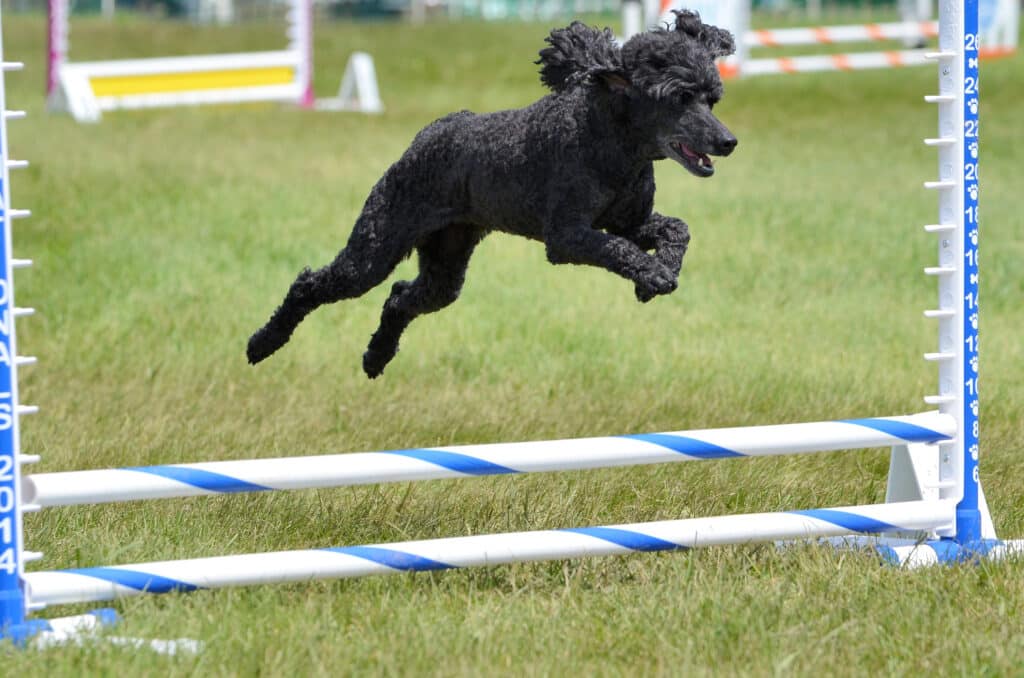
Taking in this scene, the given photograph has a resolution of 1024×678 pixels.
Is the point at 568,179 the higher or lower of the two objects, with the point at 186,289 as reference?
higher

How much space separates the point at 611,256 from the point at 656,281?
0.44 ft

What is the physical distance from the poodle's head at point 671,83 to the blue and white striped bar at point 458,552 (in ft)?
2.86

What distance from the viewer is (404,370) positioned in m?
6.80

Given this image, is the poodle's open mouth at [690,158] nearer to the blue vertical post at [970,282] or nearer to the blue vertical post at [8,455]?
the blue vertical post at [970,282]

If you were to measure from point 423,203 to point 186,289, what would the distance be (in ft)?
14.0

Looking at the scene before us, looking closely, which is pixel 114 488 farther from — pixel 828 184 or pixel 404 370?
pixel 828 184

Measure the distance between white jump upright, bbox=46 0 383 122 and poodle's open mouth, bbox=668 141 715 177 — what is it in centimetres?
1119

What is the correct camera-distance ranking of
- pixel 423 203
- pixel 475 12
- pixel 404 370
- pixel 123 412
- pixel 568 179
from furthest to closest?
pixel 475 12
pixel 404 370
pixel 123 412
pixel 423 203
pixel 568 179

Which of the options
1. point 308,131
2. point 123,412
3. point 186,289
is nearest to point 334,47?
point 308,131

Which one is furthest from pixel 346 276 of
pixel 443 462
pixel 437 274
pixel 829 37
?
pixel 829 37

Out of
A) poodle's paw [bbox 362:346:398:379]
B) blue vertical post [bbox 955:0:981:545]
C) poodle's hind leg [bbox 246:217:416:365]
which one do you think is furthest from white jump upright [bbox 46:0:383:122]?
blue vertical post [bbox 955:0:981:545]

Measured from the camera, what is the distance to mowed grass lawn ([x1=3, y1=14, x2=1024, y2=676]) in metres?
3.20

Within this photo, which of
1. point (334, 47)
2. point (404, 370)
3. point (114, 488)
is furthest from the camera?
point (334, 47)

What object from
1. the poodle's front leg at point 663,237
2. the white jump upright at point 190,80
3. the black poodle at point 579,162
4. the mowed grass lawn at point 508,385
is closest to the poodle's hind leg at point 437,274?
the black poodle at point 579,162
